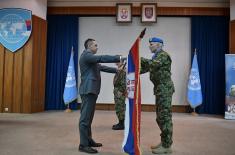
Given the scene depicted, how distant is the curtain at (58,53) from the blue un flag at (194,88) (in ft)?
10.7

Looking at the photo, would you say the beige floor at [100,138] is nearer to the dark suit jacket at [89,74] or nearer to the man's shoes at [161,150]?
the man's shoes at [161,150]

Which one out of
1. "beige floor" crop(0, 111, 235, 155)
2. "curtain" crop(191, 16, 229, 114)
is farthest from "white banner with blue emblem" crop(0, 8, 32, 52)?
"curtain" crop(191, 16, 229, 114)

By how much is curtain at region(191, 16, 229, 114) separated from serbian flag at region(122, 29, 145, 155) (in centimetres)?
555

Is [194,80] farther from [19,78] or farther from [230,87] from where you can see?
[19,78]

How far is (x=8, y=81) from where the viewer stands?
7098 millimetres

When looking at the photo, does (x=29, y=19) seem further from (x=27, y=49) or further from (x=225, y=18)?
(x=225, y=18)

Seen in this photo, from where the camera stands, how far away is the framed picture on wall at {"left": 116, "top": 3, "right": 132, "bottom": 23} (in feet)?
26.0

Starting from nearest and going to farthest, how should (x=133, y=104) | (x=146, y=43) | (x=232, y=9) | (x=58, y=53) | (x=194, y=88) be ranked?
(x=133, y=104)
(x=232, y=9)
(x=194, y=88)
(x=146, y=43)
(x=58, y=53)

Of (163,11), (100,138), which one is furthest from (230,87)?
(100,138)

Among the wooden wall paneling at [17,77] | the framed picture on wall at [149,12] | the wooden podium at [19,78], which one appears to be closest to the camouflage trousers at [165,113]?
the wooden podium at [19,78]

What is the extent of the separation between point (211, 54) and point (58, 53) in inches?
175

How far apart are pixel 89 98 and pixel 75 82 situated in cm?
461

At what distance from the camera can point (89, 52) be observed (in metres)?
3.29

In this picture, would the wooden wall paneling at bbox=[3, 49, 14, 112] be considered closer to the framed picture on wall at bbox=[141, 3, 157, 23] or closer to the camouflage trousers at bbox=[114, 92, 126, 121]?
the camouflage trousers at bbox=[114, 92, 126, 121]
